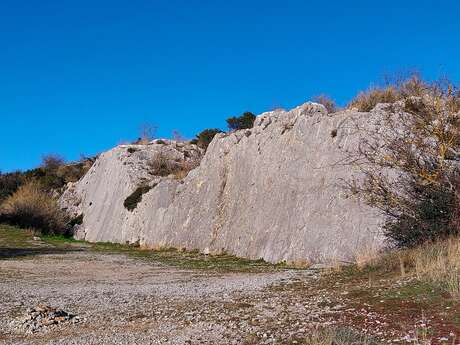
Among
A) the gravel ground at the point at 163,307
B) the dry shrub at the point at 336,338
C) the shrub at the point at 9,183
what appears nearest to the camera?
the dry shrub at the point at 336,338

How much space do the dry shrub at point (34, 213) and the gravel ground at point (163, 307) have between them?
2370 centimetres

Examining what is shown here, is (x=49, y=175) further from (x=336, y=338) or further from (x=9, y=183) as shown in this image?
(x=336, y=338)

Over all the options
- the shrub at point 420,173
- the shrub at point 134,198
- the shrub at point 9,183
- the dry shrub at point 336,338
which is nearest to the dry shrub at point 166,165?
the shrub at point 134,198

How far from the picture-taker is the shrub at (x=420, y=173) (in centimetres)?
1367

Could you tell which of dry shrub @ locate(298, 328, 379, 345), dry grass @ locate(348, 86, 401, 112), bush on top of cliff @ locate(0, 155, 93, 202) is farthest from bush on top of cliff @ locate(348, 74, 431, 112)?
bush on top of cliff @ locate(0, 155, 93, 202)

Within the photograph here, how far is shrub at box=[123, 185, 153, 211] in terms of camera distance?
3578 cm

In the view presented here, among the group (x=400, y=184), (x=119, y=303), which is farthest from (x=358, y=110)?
(x=119, y=303)

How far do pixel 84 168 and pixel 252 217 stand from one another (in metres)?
39.1

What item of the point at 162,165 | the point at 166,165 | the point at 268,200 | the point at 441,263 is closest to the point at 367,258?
the point at 441,263

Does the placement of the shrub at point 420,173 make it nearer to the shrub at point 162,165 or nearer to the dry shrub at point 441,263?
the dry shrub at point 441,263

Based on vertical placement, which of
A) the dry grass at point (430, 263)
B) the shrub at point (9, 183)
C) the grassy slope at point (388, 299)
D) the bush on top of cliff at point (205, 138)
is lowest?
the grassy slope at point (388, 299)

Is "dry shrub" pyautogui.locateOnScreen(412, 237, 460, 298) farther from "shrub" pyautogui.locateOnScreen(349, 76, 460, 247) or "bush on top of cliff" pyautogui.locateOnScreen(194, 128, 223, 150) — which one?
"bush on top of cliff" pyautogui.locateOnScreen(194, 128, 223, 150)

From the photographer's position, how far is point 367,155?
1750cm

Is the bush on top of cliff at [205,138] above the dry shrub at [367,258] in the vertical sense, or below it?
above
